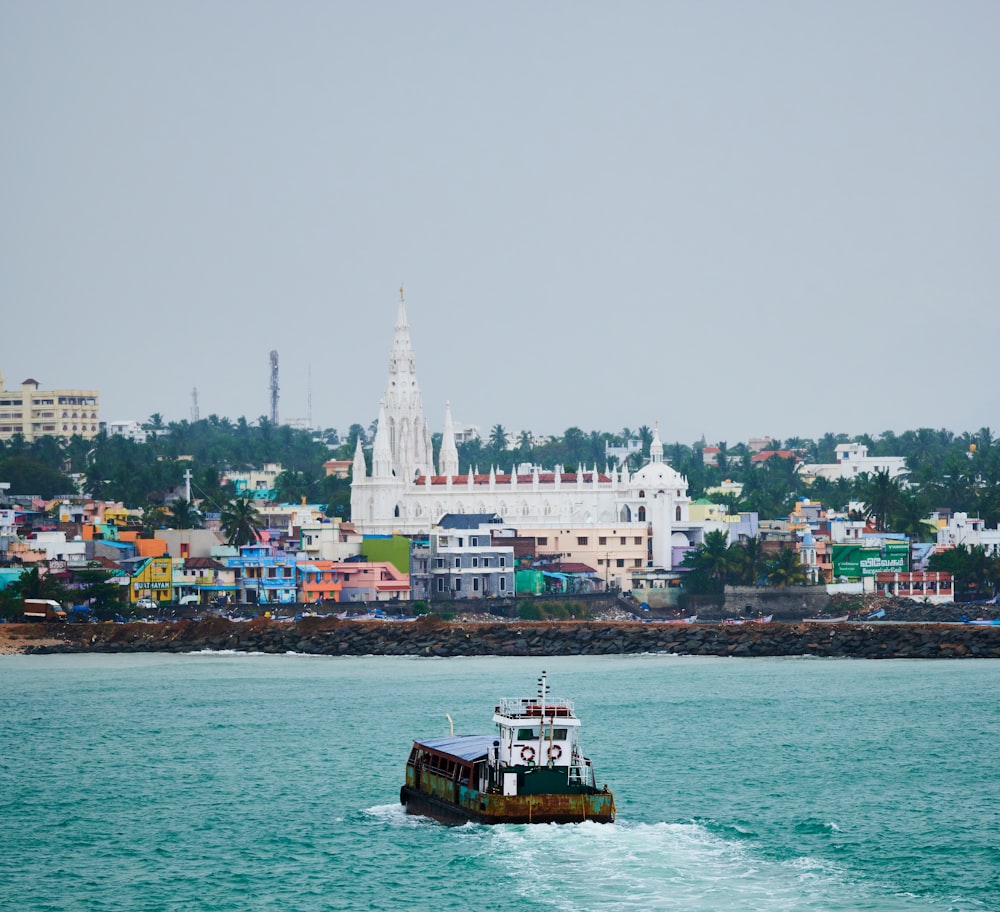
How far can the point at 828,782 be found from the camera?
52.7 metres

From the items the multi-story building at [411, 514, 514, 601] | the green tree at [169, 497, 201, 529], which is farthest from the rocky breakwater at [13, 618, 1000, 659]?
the green tree at [169, 497, 201, 529]

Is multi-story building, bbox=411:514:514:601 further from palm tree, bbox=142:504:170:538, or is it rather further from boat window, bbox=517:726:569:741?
boat window, bbox=517:726:569:741

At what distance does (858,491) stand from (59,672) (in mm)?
93509

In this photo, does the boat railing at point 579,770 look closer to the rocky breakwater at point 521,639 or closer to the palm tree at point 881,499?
the rocky breakwater at point 521,639

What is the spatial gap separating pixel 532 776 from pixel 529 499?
104667mm

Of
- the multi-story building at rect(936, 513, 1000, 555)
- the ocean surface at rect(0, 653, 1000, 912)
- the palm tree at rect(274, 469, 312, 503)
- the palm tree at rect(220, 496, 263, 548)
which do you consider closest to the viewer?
the ocean surface at rect(0, 653, 1000, 912)

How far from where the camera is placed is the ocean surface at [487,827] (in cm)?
4056

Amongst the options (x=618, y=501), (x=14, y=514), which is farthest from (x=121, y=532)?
(x=618, y=501)

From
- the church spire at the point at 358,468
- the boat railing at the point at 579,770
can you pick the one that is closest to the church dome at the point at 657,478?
the church spire at the point at 358,468

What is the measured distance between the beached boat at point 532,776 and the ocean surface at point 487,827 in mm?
430

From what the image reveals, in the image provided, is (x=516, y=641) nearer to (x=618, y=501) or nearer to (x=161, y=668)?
(x=161, y=668)

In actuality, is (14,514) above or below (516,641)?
above

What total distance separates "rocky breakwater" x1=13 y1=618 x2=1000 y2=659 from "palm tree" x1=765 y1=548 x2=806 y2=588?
1945 centimetres

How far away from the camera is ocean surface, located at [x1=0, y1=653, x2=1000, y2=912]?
133 ft
